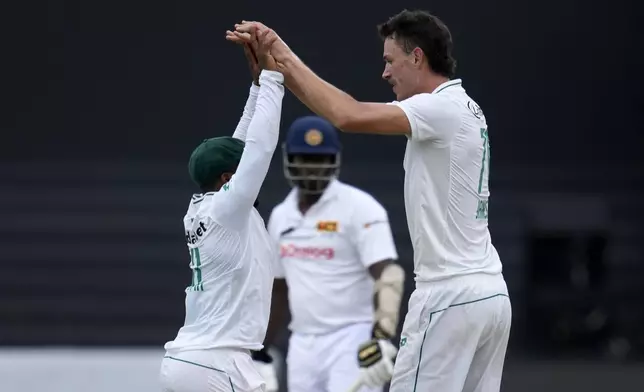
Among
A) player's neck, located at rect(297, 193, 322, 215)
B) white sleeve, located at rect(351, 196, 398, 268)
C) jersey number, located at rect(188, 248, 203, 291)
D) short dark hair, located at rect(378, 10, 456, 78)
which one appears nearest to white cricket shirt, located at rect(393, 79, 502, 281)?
short dark hair, located at rect(378, 10, 456, 78)

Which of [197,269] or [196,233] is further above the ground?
[196,233]

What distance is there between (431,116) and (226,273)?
2.41ft

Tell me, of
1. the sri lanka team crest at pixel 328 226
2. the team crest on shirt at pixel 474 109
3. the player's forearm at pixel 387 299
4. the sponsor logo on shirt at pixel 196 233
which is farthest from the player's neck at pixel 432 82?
the sri lanka team crest at pixel 328 226

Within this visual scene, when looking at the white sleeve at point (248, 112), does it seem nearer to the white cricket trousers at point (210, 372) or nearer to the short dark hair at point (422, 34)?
the short dark hair at point (422, 34)

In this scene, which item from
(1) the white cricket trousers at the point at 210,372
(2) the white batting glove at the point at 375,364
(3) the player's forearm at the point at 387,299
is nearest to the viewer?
(1) the white cricket trousers at the point at 210,372

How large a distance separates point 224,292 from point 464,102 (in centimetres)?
87

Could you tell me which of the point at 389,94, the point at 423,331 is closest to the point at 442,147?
the point at 423,331

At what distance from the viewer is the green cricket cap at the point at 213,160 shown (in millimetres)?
3707

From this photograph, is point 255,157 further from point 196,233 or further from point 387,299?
point 387,299

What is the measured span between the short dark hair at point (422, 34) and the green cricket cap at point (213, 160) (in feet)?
1.87

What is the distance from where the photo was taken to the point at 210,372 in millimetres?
3598

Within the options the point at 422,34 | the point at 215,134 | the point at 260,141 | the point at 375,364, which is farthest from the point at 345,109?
the point at 215,134

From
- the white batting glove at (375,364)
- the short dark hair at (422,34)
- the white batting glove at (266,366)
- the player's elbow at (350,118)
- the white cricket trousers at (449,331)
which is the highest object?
the short dark hair at (422,34)

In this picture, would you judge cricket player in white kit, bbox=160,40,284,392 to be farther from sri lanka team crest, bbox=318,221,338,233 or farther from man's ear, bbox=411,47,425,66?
sri lanka team crest, bbox=318,221,338,233
